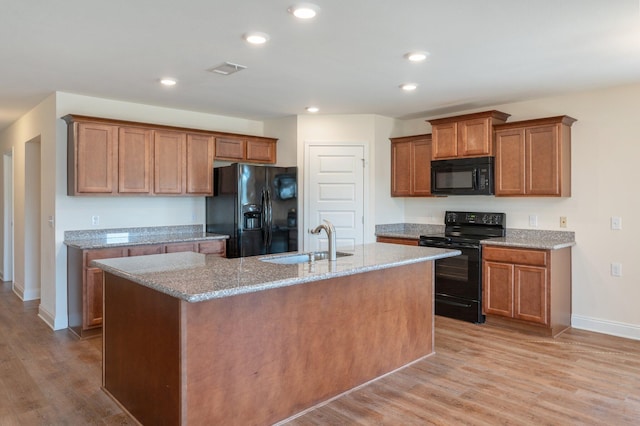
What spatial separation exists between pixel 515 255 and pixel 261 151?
3206mm

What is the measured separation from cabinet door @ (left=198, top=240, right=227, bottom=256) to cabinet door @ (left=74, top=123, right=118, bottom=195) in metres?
1.05

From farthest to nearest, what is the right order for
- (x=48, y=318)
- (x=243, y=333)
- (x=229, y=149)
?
(x=229, y=149), (x=48, y=318), (x=243, y=333)

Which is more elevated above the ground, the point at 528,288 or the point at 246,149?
the point at 246,149

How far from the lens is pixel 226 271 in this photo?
8.21 ft

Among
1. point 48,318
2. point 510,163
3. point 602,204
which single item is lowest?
point 48,318

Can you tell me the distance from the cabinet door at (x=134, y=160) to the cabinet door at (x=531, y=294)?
12.6ft

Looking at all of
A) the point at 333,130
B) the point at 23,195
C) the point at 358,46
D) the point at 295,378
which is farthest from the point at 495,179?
the point at 23,195

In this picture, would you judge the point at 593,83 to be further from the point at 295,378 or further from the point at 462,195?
the point at 295,378

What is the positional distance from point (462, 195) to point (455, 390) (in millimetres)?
2575

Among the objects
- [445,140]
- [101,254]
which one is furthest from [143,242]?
[445,140]

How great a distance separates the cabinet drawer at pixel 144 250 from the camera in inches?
170

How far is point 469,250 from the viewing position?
4.66 m

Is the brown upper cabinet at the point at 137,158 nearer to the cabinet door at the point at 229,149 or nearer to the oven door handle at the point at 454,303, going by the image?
the cabinet door at the point at 229,149

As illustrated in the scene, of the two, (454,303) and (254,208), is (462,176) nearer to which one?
(454,303)
